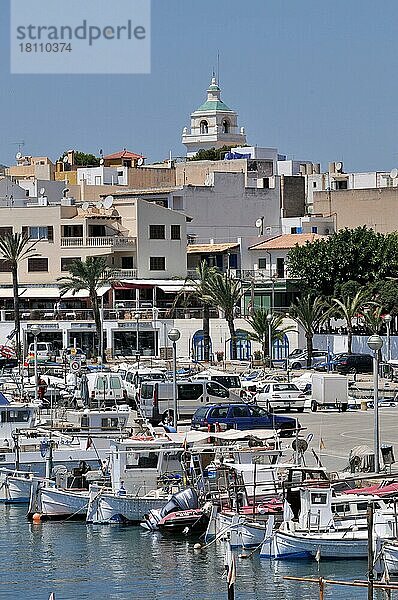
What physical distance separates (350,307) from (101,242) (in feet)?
80.3

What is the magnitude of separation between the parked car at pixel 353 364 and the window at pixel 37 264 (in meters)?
30.5

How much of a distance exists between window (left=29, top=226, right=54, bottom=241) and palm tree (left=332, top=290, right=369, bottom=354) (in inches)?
963

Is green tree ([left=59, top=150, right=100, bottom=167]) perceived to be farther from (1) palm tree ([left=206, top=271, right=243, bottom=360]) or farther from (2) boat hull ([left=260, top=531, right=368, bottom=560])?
(2) boat hull ([left=260, top=531, right=368, bottom=560])

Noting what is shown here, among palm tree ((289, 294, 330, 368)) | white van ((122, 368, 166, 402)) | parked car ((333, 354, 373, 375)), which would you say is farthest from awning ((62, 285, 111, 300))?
white van ((122, 368, 166, 402))

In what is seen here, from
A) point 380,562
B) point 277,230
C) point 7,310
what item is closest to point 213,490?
point 380,562

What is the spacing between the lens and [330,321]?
264ft

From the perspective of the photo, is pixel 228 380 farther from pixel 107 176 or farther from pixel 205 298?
pixel 107 176

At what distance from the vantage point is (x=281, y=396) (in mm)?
52688

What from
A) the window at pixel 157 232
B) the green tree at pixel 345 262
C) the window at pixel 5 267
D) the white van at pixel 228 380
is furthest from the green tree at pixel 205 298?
the white van at pixel 228 380

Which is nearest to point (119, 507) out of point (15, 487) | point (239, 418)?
point (15, 487)

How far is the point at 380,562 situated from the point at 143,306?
61.2 metres

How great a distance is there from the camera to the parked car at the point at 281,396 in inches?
2035

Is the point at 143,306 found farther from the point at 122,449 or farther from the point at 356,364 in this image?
the point at 122,449

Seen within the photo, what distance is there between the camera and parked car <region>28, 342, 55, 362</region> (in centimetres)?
7238
